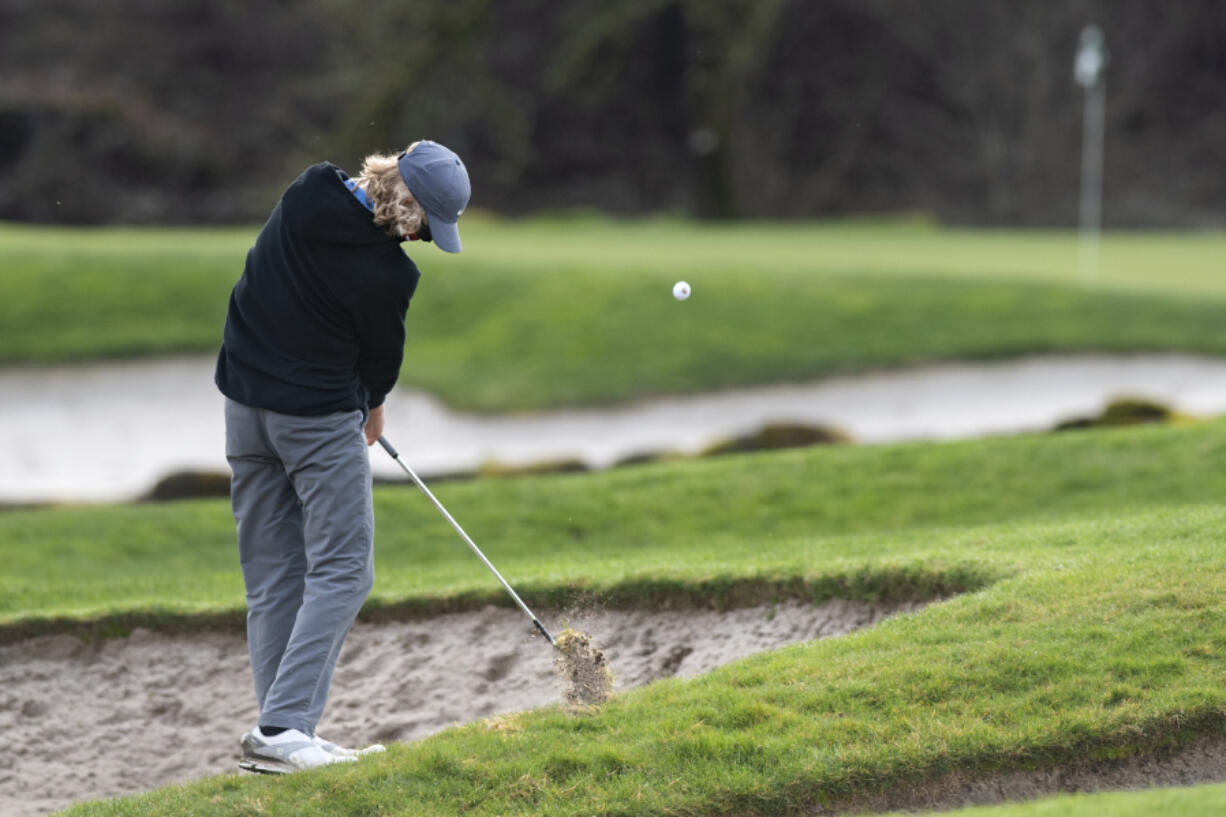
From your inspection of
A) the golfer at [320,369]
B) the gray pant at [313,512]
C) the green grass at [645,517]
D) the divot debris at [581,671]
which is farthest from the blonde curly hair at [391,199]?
the green grass at [645,517]

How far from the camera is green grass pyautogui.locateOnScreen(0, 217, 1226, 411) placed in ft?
55.8

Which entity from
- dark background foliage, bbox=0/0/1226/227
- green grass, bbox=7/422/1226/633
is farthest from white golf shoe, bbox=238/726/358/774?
dark background foliage, bbox=0/0/1226/227

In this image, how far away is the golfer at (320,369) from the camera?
5.08 metres

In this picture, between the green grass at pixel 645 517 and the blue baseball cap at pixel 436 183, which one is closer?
the blue baseball cap at pixel 436 183

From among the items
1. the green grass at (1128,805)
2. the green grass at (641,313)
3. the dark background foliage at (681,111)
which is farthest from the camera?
the dark background foliage at (681,111)

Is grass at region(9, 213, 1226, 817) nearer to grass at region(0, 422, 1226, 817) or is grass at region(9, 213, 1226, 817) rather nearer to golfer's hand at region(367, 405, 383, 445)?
grass at region(0, 422, 1226, 817)

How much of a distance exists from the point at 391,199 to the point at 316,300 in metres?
0.46

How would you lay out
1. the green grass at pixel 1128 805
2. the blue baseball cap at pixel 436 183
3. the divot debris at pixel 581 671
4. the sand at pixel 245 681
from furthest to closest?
the sand at pixel 245 681 < the divot debris at pixel 581 671 < the blue baseball cap at pixel 436 183 < the green grass at pixel 1128 805

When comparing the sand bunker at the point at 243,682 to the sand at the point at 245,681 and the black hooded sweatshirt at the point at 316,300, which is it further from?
the black hooded sweatshirt at the point at 316,300

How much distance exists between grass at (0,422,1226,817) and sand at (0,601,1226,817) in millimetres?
207

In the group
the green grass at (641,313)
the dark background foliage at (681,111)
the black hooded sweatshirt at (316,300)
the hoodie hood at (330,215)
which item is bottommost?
the green grass at (641,313)

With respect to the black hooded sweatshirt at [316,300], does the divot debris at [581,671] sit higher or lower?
lower

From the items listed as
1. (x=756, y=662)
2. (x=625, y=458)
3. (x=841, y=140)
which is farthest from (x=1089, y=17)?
(x=756, y=662)

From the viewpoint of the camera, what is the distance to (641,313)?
60.5 feet
